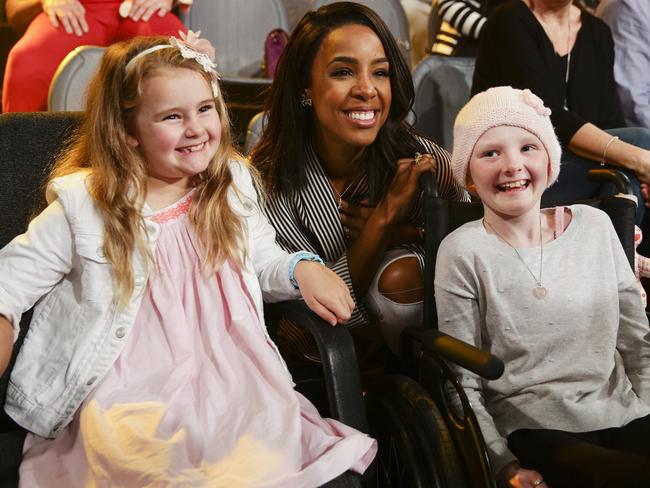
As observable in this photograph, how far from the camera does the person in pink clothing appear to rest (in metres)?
2.72

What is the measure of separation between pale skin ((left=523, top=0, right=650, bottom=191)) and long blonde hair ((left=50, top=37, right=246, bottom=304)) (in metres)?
1.39

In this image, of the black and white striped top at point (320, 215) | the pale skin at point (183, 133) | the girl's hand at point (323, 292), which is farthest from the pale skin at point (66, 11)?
the girl's hand at point (323, 292)

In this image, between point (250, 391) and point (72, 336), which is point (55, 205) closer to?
point (72, 336)

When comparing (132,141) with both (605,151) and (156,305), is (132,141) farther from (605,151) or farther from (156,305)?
(605,151)

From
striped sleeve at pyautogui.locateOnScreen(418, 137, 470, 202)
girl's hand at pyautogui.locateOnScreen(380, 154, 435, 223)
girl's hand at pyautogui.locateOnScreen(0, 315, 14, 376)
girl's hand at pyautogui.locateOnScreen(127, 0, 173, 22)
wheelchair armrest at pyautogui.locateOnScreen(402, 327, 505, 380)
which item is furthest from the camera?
girl's hand at pyautogui.locateOnScreen(127, 0, 173, 22)

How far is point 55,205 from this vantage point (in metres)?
1.54

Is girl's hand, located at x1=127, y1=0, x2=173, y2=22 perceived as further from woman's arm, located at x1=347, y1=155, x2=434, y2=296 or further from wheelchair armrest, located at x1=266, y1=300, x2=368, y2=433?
wheelchair armrest, located at x1=266, y1=300, x2=368, y2=433

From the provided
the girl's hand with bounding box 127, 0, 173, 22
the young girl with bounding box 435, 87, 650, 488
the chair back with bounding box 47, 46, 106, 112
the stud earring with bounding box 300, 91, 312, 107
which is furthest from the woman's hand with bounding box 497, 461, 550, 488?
the girl's hand with bounding box 127, 0, 173, 22

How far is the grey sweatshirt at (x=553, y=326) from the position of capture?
1588mm

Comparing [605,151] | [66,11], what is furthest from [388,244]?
[66,11]

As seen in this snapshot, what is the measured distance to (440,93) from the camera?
3244mm

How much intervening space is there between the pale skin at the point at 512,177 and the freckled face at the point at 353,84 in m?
0.42

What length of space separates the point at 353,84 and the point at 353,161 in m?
0.20

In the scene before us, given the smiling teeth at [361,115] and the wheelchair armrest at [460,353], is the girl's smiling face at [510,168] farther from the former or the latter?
the smiling teeth at [361,115]
